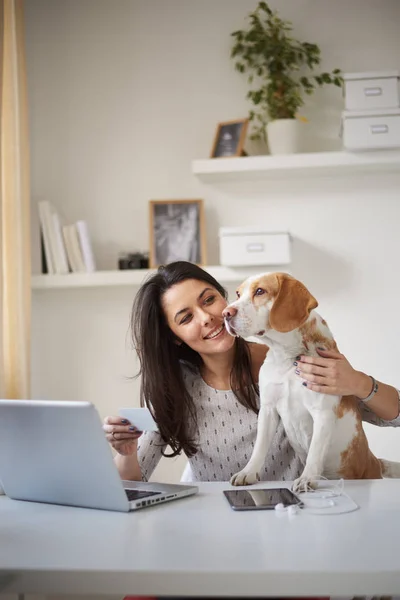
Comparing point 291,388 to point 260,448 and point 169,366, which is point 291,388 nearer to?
point 260,448

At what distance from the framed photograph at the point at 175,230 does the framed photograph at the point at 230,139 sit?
0.80 feet

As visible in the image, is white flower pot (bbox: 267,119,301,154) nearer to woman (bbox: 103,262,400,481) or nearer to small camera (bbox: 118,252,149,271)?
small camera (bbox: 118,252,149,271)

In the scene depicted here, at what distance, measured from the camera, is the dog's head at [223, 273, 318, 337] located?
58.6 inches

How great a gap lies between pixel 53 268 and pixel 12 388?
588 mm

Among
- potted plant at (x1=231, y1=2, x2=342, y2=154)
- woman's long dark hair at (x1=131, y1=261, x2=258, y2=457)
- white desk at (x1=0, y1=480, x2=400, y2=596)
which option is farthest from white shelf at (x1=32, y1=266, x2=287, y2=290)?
white desk at (x1=0, y1=480, x2=400, y2=596)

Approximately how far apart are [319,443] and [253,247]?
1.66 metres

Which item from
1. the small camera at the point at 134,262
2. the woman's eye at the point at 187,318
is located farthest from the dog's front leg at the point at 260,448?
the small camera at the point at 134,262

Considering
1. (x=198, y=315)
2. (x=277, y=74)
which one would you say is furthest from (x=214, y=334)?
(x=277, y=74)

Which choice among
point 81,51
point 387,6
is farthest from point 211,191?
point 387,6

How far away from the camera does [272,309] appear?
150 centimetres

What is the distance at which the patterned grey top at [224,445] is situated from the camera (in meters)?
1.79

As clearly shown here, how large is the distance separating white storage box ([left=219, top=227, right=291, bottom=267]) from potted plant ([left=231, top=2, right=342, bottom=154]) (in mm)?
387

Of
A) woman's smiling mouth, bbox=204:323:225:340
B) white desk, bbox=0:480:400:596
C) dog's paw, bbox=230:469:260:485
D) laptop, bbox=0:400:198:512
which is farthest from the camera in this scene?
woman's smiling mouth, bbox=204:323:225:340

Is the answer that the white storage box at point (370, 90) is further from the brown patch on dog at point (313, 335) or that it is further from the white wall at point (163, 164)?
the brown patch on dog at point (313, 335)
